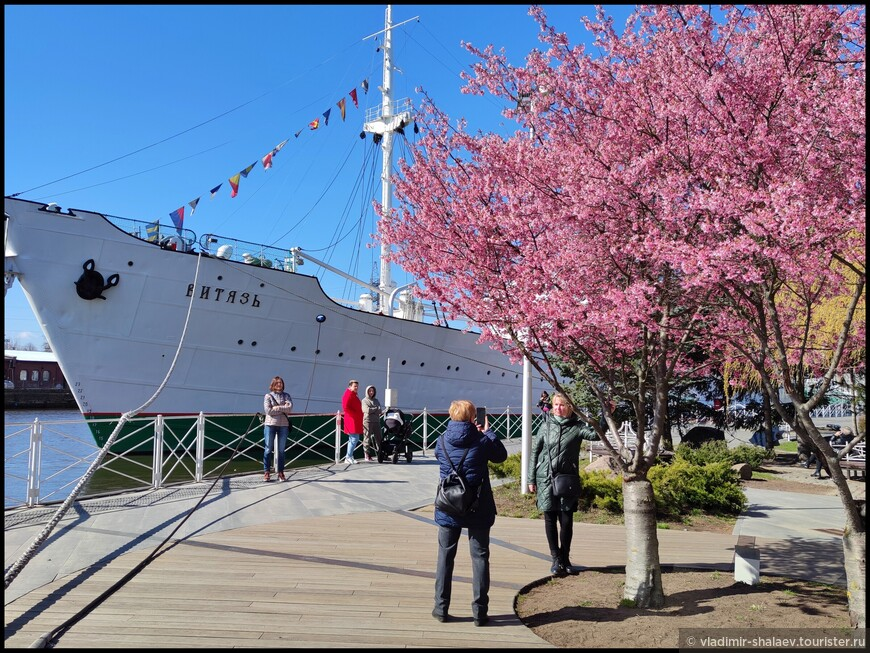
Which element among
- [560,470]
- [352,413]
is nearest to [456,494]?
[560,470]

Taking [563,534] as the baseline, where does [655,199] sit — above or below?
above

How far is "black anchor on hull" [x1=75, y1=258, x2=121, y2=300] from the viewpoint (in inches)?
696

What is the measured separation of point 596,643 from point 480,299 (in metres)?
2.67

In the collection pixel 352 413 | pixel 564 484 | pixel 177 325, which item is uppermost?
pixel 177 325

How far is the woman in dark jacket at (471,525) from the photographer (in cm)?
433

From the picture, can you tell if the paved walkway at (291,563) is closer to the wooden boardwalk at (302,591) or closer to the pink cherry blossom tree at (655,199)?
the wooden boardwalk at (302,591)

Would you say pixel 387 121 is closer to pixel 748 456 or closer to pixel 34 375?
pixel 748 456

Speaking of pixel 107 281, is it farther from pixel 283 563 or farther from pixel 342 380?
pixel 283 563

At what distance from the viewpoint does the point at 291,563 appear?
5762 millimetres

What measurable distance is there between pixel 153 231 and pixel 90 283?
2309 millimetres

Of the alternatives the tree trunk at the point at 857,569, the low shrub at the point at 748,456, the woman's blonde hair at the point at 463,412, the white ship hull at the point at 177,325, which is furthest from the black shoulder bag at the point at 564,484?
the white ship hull at the point at 177,325

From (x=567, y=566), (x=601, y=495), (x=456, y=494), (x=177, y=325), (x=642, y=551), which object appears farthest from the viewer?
(x=177, y=325)

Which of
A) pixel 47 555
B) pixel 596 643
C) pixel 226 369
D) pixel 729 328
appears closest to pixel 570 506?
pixel 596 643

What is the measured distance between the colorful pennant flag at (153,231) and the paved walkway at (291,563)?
A: 11.4 meters
